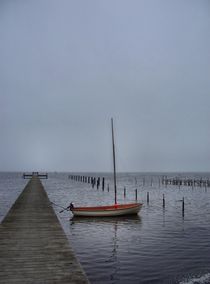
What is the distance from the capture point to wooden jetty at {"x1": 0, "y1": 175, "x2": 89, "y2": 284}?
1217 centimetres

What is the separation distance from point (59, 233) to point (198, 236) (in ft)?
36.3

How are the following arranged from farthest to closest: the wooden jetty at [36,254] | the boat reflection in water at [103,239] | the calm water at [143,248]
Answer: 1. the boat reflection in water at [103,239]
2. the calm water at [143,248]
3. the wooden jetty at [36,254]

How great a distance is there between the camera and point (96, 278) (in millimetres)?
16375

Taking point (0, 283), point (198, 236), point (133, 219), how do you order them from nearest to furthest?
point (0, 283) < point (198, 236) < point (133, 219)

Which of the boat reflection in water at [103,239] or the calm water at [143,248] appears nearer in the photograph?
the calm water at [143,248]

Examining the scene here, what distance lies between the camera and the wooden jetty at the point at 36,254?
1217cm

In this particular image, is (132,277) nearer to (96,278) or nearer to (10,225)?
(96,278)

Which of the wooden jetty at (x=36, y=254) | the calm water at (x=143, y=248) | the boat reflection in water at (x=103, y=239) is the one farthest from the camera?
the boat reflection in water at (x=103, y=239)

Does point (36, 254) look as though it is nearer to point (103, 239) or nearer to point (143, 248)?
point (143, 248)

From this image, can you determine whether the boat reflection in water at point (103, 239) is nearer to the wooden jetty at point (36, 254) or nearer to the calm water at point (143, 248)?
the calm water at point (143, 248)

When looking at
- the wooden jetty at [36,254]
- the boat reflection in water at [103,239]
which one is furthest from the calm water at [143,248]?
the wooden jetty at [36,254]

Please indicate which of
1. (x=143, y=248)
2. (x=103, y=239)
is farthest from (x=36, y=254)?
(x=103, y=239)

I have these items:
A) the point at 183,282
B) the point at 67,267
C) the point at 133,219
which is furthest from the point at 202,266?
the point at 133,219

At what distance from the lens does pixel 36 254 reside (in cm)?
1527
